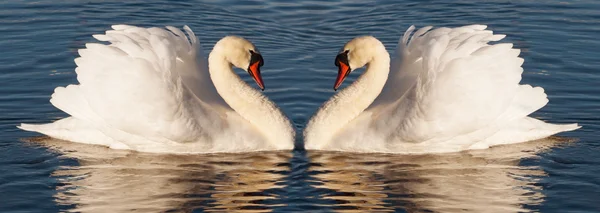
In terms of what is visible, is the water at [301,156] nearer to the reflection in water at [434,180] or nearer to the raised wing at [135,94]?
the reflection in water at [434,180]

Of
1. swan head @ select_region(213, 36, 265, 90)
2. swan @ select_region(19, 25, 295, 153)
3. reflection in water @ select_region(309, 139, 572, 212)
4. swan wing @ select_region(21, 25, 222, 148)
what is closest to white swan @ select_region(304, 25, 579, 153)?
reflection in water @ select_region(309, 139, 572, 212)

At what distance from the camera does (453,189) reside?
509 inches

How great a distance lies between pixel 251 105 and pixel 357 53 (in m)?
1.28

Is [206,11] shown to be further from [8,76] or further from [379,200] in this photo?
[379,200]

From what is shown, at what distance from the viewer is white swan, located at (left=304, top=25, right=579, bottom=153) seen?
540 inches

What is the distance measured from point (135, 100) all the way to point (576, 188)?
4325 mm

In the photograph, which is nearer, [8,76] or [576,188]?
[576,188]

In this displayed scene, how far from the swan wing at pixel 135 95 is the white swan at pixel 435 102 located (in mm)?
1366

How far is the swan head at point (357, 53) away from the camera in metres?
14.1

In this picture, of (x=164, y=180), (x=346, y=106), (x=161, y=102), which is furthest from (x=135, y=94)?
(x=346, y=106)

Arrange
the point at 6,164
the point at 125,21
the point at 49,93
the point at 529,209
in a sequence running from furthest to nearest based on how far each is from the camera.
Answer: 1. the point at 125,21
2. the point at 49,93
3. the point at 6,164
4. the point at 529,209

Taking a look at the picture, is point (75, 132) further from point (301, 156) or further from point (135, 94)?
point (301, 156)

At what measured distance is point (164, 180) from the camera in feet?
43.4

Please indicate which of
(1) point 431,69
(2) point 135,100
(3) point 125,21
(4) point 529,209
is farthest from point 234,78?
(3) point 125,21
